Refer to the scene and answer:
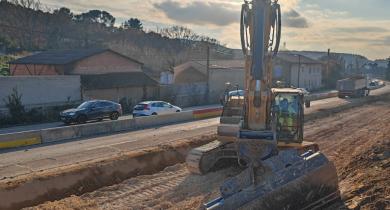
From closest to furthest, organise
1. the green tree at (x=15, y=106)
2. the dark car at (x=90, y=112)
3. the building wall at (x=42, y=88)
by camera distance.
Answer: the dark car at (x=90, y=112) → the green tree at (x=15, y=106) → the building wall at (x=42, y=88)

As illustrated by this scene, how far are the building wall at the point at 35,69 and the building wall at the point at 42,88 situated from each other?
18.7 ft

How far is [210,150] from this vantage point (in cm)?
1468

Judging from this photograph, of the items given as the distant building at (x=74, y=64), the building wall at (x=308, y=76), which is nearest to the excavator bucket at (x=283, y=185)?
the distant building at (x=74, y=64)

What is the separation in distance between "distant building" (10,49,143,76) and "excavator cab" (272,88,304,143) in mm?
32118

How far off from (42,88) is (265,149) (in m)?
27.4

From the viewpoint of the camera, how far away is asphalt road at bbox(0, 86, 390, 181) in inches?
647

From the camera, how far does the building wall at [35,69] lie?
141ft

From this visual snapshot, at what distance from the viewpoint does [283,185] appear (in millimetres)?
10180

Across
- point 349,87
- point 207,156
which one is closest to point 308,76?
point 349,87

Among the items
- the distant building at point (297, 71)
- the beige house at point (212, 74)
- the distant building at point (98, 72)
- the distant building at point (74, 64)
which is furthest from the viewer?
the distant building at point (297, 71)

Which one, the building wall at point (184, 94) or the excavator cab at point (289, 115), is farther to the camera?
the building wall at point (184, 94)

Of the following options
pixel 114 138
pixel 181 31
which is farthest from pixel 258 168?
pixel 181 31

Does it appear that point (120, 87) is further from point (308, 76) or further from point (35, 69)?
point (308, 76)

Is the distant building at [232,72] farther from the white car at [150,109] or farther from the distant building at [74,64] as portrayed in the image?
the white car at [150,109]
